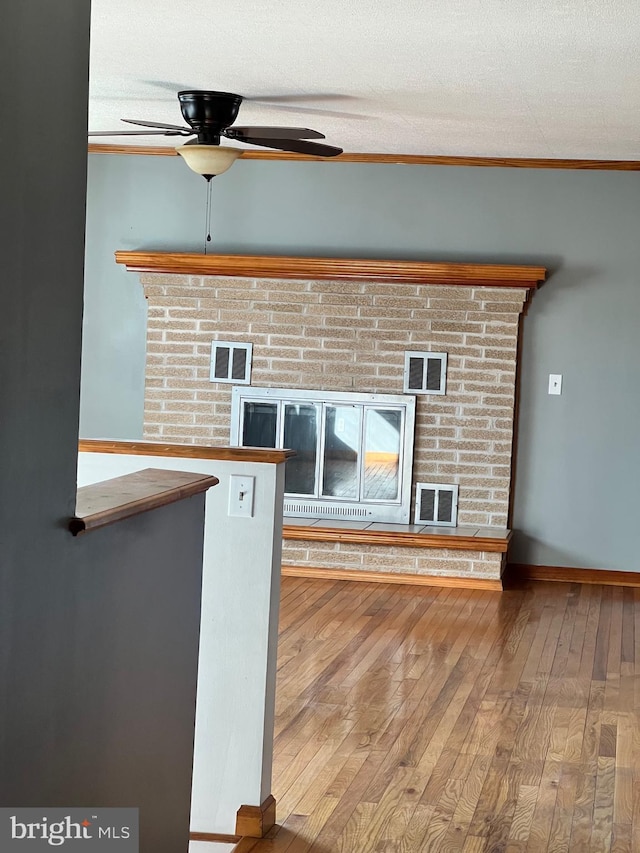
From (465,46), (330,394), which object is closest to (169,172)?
(330,394)

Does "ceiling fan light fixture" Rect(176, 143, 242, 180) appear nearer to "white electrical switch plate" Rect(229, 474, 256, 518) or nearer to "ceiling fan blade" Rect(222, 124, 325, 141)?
"ceiling fan blade" Rect(222, 124, 325, 141)

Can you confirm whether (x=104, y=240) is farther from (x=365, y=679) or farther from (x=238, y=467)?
(x=238, y=467)

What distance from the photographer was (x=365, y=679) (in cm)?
422

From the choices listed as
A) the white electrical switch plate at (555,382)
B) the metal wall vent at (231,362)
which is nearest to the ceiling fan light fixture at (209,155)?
the metal wall vent at (231,362)

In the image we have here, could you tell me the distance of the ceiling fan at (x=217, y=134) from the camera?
4.11 meters

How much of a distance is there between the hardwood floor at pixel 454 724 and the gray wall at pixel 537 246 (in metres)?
0.70

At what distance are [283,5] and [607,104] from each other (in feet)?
5.99

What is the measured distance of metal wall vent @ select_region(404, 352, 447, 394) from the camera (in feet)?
Result: 20.3

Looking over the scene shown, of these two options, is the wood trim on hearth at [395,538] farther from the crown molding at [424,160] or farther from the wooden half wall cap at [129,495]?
the wooden half wall cap at [129,495]

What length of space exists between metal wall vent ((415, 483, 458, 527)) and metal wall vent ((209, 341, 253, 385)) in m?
1.27

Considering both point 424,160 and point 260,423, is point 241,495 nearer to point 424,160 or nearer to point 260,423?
point 260,423

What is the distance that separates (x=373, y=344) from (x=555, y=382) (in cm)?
112

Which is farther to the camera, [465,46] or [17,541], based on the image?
[465,46]

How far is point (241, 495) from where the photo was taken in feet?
9.26
